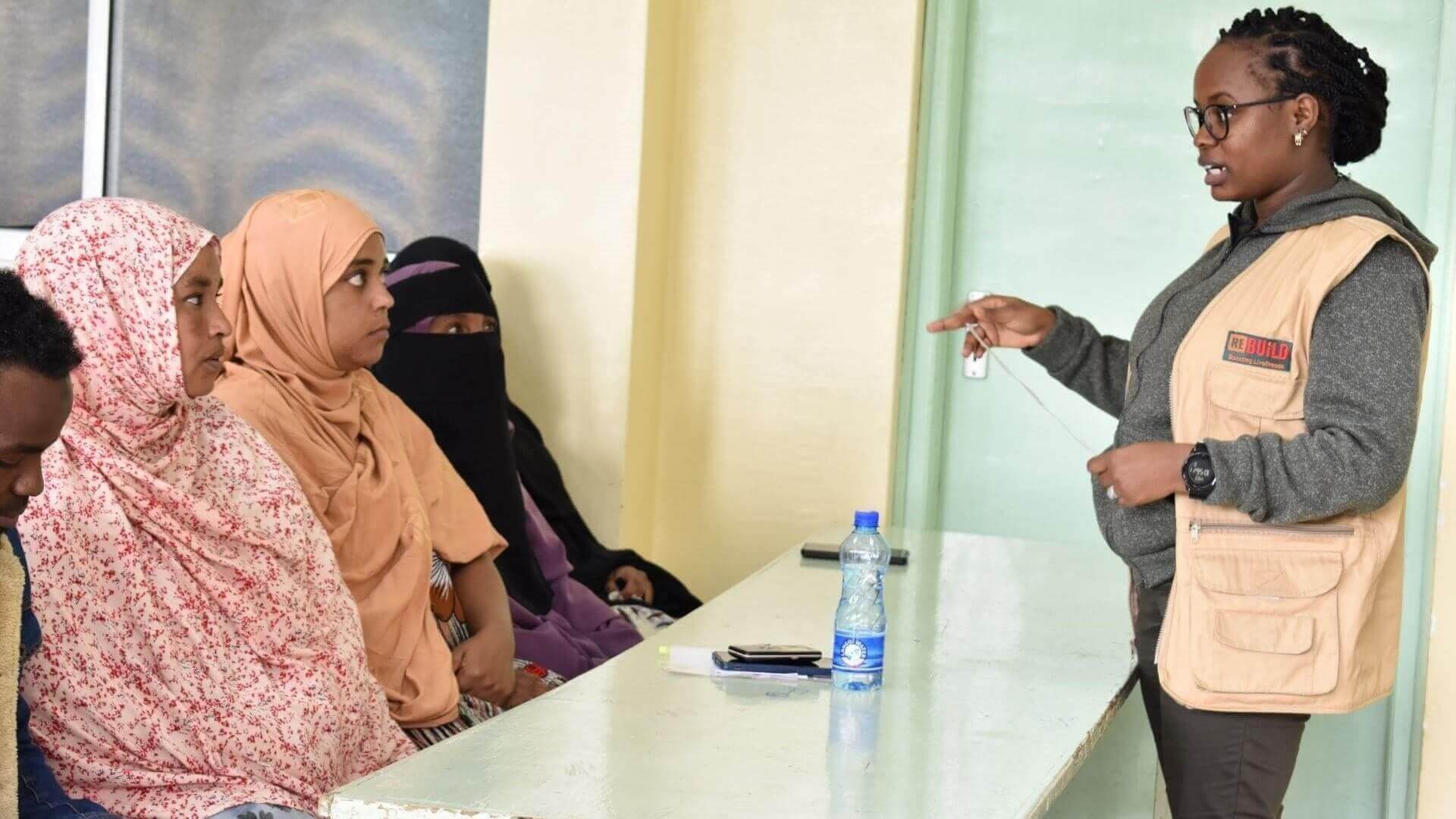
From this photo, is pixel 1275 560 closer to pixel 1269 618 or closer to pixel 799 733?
pixel 1269 618

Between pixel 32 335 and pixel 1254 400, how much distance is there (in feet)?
4.52

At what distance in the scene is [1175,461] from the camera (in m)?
1.83

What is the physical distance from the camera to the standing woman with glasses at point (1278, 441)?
5.86 ft

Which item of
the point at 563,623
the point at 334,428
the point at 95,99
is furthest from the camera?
the point at 95,99

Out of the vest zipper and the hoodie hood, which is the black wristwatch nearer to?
the vest zipper

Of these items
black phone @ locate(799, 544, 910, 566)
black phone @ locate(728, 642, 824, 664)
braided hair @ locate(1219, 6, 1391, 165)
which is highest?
braided hair @ locate(1219, 6, 1391, 165)

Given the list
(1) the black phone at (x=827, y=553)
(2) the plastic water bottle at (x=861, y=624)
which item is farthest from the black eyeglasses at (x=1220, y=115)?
(1) the black phone at (x=827, y=553)

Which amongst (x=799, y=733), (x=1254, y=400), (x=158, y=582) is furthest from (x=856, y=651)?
(x=158, y=582)

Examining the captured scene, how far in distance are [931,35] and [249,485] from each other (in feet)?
7.44

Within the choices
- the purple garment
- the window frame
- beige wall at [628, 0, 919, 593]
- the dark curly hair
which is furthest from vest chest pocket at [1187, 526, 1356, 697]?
the window frame

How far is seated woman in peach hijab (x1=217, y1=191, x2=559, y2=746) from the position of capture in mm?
2424

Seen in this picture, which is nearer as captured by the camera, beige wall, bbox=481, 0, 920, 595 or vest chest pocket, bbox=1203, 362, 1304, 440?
vest chest pocket, bbox=1203, 362, 1304, 440

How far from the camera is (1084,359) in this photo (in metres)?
2.41

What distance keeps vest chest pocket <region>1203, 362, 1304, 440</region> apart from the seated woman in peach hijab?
50.4 inches
